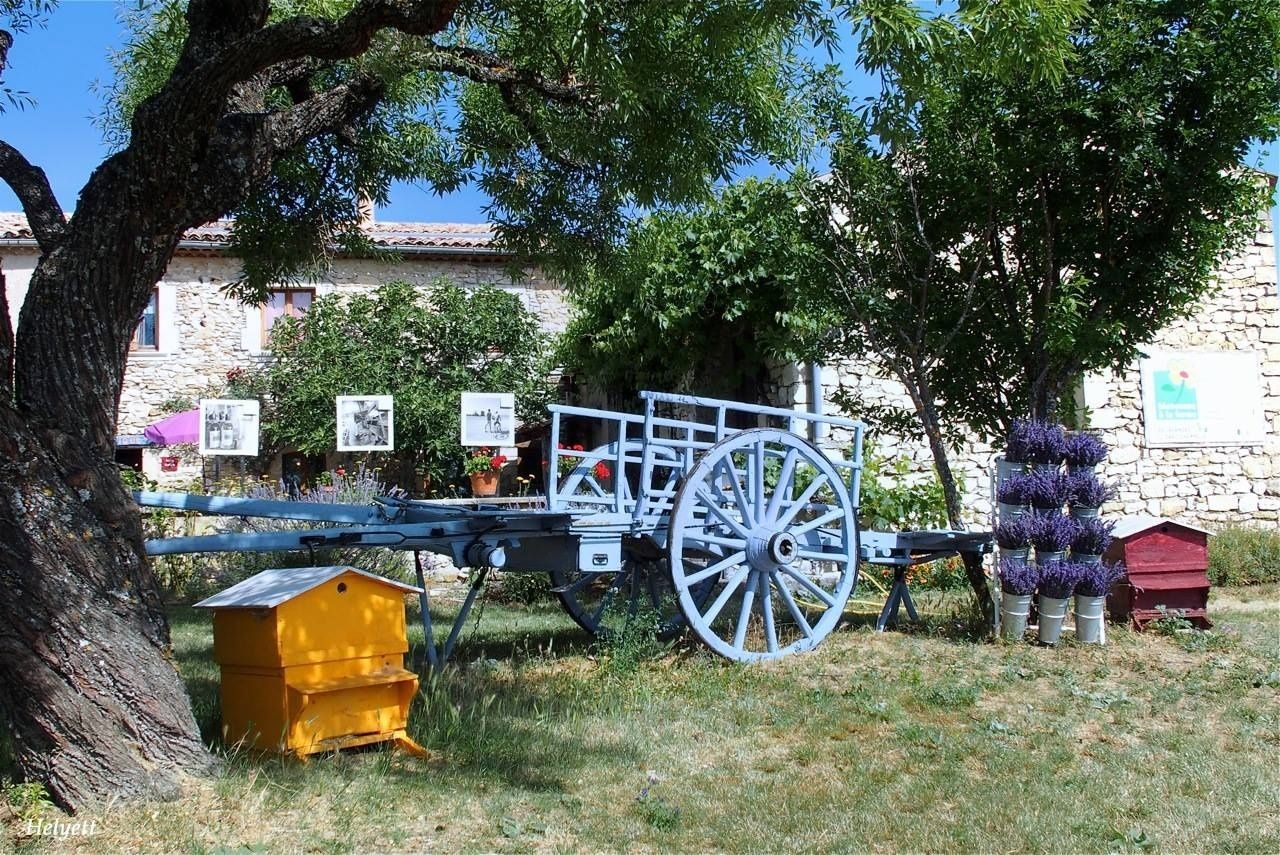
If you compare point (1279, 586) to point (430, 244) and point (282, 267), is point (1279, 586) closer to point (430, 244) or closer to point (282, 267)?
point (282, 267)

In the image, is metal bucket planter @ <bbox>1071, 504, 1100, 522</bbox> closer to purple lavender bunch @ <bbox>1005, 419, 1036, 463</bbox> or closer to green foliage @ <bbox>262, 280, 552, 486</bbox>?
purple lavender bunch @ <bbox>1005, 419, 1036, 463</bbox>

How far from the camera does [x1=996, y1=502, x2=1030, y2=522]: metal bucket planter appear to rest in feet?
22.5

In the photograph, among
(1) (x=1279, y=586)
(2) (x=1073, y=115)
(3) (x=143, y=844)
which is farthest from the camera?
(1) (x=1279, y=586)

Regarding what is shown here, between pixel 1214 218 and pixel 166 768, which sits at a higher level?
pixel 1214 218

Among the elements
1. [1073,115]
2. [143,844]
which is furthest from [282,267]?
[1073,115]

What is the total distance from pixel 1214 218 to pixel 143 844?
734 centimetres

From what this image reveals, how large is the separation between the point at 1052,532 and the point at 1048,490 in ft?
0.89

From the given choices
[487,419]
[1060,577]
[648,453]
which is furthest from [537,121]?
[487,419]

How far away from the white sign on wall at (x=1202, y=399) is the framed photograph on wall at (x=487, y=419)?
23.8 feet

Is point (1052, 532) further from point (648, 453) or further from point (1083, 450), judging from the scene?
point (648, 453)

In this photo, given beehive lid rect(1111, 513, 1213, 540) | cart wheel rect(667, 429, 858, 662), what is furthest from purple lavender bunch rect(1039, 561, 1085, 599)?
cart wheel rect(667, 429, 858, 662)

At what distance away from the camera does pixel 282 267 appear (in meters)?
7.56

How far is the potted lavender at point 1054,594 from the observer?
21.5 ft

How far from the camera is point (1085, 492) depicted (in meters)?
6.70
